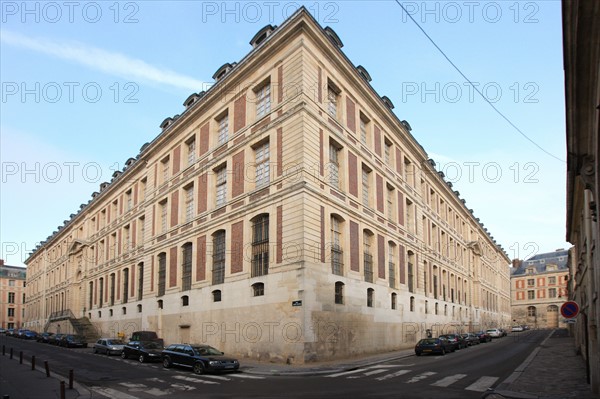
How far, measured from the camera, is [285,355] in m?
25.5

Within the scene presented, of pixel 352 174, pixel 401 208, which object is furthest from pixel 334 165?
pixel 401 208

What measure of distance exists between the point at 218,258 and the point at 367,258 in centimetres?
1037

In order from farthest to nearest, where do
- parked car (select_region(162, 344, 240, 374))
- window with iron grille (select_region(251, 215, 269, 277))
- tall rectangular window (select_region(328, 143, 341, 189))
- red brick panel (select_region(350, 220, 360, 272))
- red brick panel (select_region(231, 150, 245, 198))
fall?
red brick panel (select_region(231, 150, 245, 198)) → red brick panel (select_region(350, 220, 360, 272)) → tall rectangular window (select_region(328, 143, 341, 189)) → window with iron grille (select_region(251, 215, 269, 277)) → parked car (select_region(162, 344, 240, 374))

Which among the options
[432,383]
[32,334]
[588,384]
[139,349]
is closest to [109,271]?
[32,334]

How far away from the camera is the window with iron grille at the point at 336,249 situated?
29367 millimetres

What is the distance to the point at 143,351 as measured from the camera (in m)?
27.6

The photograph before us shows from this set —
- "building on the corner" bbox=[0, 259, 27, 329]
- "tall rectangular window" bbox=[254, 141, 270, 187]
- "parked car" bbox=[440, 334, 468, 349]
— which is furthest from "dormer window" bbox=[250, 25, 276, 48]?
"building on the corner" bbox=[0, 259, 27, 329]

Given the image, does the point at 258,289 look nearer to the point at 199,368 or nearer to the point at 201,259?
the point at 201,259

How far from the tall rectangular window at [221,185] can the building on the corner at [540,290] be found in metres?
98.9

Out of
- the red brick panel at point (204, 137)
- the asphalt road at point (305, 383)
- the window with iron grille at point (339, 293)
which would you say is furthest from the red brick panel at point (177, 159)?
the asphalt road at point (305, 383)

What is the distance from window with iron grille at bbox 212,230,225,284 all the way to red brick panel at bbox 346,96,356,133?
37.6 feet

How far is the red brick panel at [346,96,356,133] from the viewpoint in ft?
109

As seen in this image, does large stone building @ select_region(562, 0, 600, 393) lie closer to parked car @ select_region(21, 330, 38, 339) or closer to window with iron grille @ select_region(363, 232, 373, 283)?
window with iron grille @ select_region(363, 232, 373, 283)

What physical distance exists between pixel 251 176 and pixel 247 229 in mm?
3429
